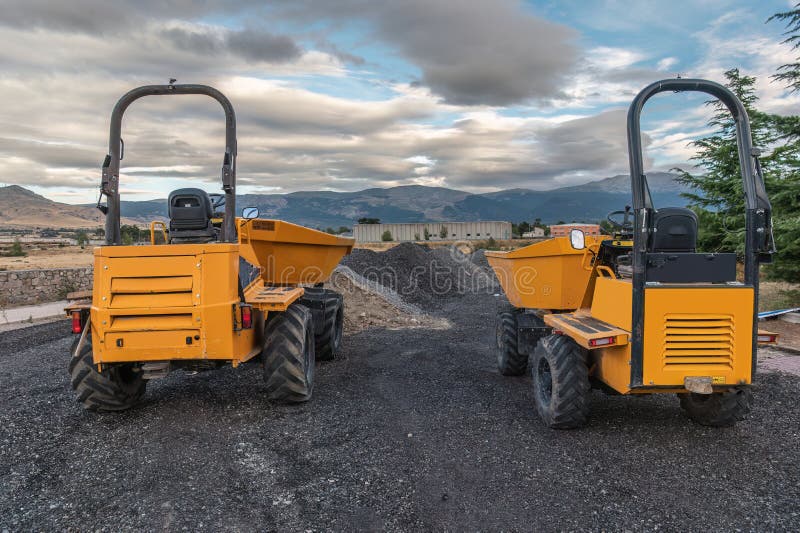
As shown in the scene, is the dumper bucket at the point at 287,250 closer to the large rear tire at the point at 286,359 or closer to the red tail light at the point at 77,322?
the large rear tire at the point at 286,359

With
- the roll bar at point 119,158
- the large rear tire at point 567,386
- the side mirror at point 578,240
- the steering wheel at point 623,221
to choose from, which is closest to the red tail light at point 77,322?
the roll bar at point 119,158

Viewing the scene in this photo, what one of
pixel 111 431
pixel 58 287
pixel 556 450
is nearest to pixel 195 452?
pixel 111 431

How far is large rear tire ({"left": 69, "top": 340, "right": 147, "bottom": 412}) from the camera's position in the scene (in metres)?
5.28

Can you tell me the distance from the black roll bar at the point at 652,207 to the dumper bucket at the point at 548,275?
1.31 m

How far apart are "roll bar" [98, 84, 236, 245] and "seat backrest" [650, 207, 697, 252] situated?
4139 millimetres

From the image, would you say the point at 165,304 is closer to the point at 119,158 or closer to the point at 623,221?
the point at 119,158

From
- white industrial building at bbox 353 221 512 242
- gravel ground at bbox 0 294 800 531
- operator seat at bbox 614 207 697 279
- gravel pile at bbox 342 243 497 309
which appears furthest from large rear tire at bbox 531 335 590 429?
white industrial building at bbox 353 221 512 242

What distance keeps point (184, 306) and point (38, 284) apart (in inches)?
538

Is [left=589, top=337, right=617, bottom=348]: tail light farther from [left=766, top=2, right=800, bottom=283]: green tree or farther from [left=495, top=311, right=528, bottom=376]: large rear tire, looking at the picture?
[left=766, top=2, right=800, bottom=283]: green tree

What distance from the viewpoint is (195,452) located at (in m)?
4.63

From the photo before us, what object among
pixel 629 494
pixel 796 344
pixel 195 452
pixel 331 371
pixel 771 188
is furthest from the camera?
pixel 771 188

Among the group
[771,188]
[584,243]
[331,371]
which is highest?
[771,188]

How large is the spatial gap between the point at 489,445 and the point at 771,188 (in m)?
10.7

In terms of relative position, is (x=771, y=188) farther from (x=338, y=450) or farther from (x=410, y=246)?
(x=410, y=246)
